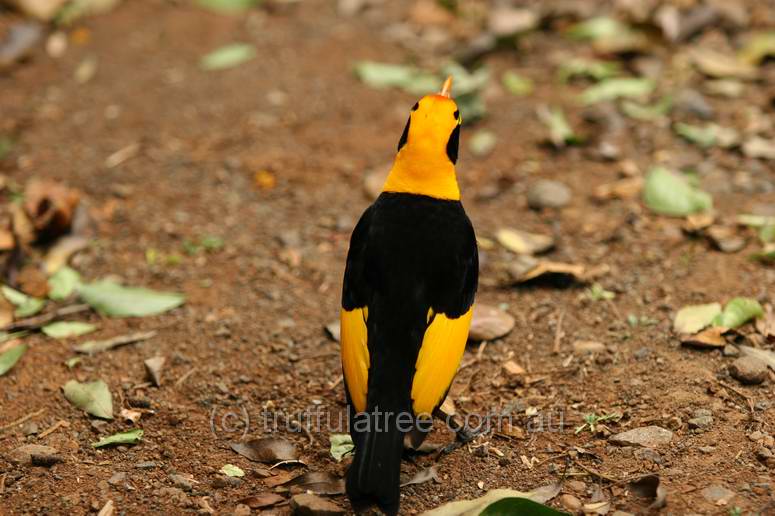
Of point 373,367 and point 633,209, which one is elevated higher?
point 373,367

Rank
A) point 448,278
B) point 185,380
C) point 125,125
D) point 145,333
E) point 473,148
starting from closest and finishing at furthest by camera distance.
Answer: point 448,278, point 185,380, point 145,333, point 473,148, point 125,125

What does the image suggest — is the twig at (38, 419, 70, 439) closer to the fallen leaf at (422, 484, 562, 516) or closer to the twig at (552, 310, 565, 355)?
the fallen leaf at (422, 484, 562, 516)

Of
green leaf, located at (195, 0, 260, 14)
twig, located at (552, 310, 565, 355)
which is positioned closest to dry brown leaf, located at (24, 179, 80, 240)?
twig, located at (552, 310, 565, 355)

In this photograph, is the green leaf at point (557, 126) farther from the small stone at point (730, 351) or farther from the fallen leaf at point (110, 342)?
the fallen leaf at point (110, 342)

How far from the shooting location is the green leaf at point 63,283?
4465 mm

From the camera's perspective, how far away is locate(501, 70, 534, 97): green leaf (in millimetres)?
6321

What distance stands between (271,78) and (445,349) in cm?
400

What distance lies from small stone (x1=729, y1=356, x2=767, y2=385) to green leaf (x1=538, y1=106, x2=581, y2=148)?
242cm

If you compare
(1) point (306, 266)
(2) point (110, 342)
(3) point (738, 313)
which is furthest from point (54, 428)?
(3) point (738, 313)

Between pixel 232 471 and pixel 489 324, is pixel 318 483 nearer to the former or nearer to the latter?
pixel 232 471

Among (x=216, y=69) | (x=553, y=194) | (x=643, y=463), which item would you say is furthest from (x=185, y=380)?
(x=216, y=69)

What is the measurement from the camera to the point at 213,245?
16.1 ft

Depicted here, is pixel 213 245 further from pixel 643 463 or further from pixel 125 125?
pixel 643 463

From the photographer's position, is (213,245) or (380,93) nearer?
(213,245)
